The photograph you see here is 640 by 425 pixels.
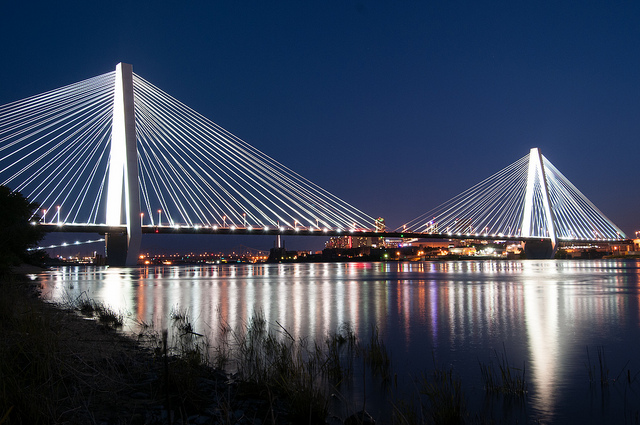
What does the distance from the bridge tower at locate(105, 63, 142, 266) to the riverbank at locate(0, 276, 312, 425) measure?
1217 inches

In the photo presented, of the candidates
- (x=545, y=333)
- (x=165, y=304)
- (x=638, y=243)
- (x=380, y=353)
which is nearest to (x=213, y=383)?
(x=380, y=353)

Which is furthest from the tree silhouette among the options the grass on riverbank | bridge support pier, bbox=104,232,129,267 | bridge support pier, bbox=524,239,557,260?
bridge support pier, bbox=524,239,557,260

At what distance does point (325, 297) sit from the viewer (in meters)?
18.4

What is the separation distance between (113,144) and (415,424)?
34.7 meters

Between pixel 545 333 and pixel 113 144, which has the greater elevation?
pixel 113 144

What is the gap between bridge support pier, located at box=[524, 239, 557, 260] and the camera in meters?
63.7

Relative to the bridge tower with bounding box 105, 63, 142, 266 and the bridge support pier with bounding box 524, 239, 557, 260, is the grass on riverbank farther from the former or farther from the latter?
the bridge support pier with bounding box 524, 239, 557, 260

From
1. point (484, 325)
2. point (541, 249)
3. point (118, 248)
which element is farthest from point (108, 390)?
point (541, 249)

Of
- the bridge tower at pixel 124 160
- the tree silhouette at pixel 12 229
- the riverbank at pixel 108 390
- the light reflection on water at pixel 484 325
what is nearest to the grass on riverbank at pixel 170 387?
the riverbank at pixel 108 390

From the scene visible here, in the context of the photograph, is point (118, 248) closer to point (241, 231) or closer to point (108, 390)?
point (241, 231)

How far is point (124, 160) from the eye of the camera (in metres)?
34.9

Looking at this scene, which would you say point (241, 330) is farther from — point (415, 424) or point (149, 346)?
point (415, 424)

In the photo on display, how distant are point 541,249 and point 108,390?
224 ft

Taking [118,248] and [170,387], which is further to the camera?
[118,248]
